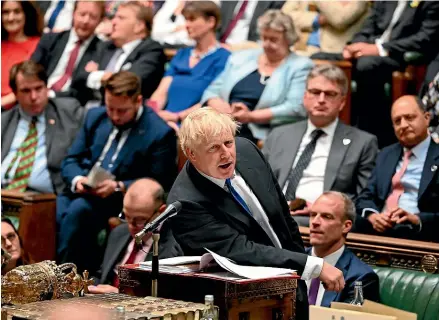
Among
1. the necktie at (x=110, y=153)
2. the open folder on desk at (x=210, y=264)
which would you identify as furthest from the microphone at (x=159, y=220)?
the necktie at (x=110, y=153)

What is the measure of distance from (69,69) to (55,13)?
3.53 feet

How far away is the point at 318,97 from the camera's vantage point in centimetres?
559

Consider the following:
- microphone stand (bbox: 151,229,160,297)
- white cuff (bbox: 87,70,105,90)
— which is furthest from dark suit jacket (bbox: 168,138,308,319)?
white cuff (bbox: 87,70,105,90)

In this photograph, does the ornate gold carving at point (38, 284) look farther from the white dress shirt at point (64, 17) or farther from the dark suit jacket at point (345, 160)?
the white dress shirt at point (64, 17)

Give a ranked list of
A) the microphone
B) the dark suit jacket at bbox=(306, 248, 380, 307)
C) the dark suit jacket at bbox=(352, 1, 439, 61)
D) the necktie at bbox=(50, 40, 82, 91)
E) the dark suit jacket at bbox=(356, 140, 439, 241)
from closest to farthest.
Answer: the microphone → the dark suit jacket at bbox=(306, 248, 380, 307) → the dark suit jacket at bbox=(356, 140, 439, 241) → the dark suit jacket at bbox=(352, 1, 439, 61) → the necktie at bbox=(50, 40, 82, 91)

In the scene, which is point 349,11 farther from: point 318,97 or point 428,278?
point 428,278

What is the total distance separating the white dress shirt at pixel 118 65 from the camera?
7066 millimetres

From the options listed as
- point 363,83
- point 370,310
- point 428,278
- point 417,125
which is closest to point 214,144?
point 370,310

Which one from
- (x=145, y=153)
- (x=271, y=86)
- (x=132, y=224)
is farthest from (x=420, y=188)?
(x=145, y=153)

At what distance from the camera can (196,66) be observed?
6.73m

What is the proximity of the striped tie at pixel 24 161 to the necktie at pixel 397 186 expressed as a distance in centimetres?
230

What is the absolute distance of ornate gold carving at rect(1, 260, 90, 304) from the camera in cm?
341

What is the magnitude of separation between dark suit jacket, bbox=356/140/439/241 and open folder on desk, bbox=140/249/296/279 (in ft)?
6.01

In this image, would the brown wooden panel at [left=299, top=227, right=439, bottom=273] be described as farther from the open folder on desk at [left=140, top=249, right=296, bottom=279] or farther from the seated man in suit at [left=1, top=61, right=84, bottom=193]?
the seated man in suit at [left=1, top=61, right=84, bottom=193]
